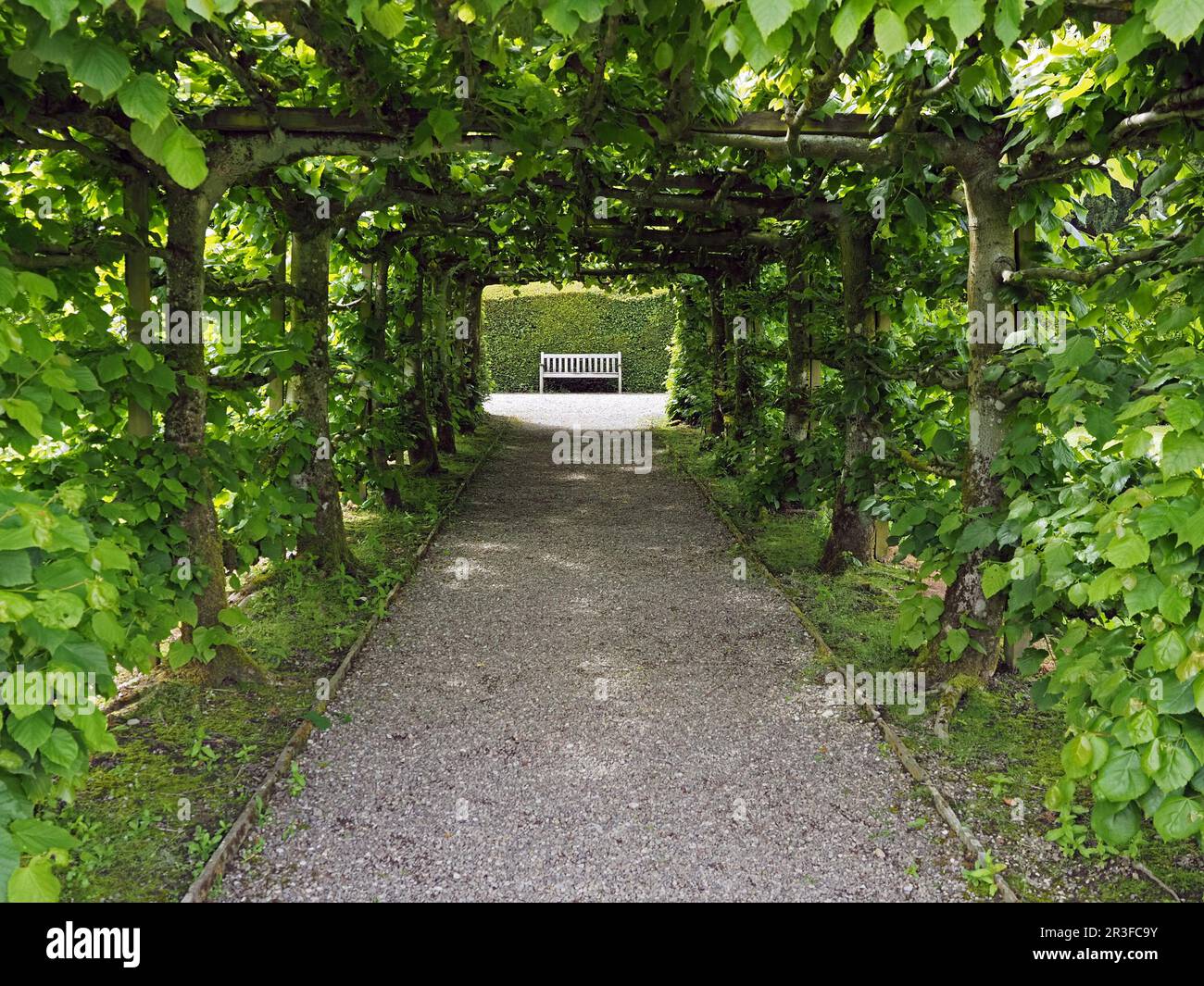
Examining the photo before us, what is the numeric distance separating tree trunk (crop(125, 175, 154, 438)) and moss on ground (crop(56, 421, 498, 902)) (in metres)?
1.37

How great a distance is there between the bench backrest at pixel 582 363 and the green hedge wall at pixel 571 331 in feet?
1.16

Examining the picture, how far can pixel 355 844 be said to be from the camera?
129 inches

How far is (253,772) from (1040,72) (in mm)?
4411

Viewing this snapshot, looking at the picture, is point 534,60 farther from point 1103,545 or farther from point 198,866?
point 198,866

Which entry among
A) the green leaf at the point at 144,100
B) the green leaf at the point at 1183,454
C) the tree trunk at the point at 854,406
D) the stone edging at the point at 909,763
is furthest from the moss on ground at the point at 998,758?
the green leaf at the point at 144,100

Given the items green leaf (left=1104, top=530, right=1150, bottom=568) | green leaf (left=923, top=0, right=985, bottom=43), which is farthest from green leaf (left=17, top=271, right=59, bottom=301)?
green leaf (left=1104, top=530, right=1150, bottom=568)

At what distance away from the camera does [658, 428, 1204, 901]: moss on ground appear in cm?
301

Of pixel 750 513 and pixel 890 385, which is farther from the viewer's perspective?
pixel 750 513

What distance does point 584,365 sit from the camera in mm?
26328

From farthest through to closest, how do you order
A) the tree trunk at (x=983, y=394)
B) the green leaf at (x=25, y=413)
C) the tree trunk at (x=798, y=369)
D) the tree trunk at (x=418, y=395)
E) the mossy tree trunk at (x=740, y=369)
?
the mossy tree trunk at (x=740, y=369) < the tree trunk at (x=418, y=395) < the tree trunk at (x=798, y=369) < the tree trunk at (x=983, y=394) < the green leaf at (x=25, y=413)

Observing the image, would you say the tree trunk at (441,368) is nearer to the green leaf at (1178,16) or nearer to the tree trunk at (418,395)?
the tree trunk at (418,395)

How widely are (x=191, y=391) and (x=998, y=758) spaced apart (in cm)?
411

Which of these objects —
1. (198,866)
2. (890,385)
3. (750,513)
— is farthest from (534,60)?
(750,513)

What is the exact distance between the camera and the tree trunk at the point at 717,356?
1247 cm
